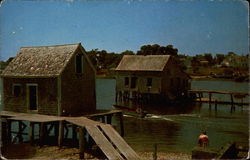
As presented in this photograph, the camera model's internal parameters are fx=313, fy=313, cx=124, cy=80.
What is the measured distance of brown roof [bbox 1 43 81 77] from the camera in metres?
19.3

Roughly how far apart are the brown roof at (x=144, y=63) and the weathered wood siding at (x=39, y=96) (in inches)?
911

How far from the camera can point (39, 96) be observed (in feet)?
63.8

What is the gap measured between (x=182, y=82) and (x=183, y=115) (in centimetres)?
1203

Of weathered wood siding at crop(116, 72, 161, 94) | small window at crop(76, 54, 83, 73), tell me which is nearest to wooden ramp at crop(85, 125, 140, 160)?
small window at crop(76, 54, 83, 73)

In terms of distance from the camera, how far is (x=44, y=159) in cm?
1559

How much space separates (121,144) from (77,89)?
643cm

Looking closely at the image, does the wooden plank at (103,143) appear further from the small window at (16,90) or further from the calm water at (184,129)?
the small window at (16,90)

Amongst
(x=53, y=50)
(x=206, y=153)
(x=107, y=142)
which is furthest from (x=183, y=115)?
(x=206, y=153)

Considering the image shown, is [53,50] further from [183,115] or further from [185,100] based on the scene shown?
[185,100]

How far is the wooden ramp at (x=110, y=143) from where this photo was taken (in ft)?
45.7

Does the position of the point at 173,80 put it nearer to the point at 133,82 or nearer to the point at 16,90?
the point at 133,82

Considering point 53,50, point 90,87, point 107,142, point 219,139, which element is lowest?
point 219,139

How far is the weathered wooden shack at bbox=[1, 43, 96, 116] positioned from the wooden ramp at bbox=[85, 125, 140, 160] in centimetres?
406

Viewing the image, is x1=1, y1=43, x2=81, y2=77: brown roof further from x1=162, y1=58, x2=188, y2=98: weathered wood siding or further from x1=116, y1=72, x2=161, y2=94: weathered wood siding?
x1=162, y1=58, x2=188, y2=98: weathered wood siding
